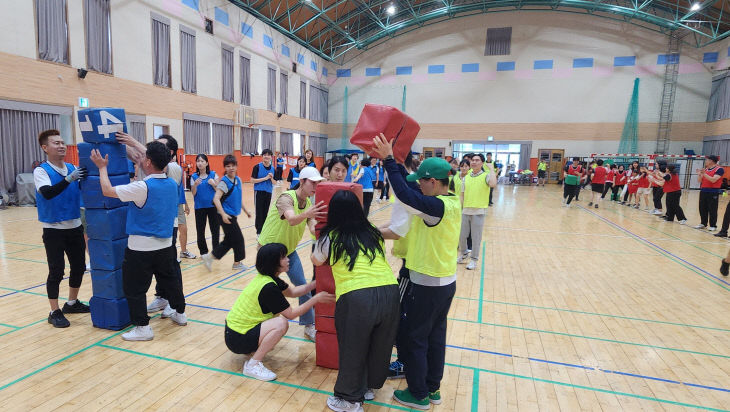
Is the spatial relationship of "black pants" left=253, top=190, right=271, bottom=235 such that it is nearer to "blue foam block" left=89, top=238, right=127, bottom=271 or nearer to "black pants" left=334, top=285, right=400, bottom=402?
"blue foam block" left=89, top=238, right=127, bottom=271

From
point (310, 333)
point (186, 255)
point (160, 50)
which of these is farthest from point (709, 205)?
point (160, 50)

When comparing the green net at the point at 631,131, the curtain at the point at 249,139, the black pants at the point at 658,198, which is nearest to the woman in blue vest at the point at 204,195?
the black pants at the point at 658,198

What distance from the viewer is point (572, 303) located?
494 cm

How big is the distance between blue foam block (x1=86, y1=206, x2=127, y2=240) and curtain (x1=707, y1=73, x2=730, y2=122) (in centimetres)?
2933

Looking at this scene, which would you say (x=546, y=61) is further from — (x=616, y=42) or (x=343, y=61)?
(x=343, y=61)

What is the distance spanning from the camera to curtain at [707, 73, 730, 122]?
2180 centimetres

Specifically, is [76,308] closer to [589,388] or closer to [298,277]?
[298,277]

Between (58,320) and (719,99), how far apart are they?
31.0 m

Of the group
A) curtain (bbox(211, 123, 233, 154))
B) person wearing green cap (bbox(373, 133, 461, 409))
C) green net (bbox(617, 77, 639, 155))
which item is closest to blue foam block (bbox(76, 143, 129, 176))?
person wearing green cap (bbox(373, 133, 461, 409))

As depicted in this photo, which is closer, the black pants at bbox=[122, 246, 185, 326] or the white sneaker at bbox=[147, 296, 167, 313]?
the black pants at bbox=[122, 246, 185, 326]

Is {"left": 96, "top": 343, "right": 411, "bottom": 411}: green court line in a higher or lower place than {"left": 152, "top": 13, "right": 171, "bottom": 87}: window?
lower

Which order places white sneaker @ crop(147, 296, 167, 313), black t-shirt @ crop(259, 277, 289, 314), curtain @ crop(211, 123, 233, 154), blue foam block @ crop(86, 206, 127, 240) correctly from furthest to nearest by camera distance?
curtain @ crop(211, 123, 233, 154) < white sneaker @ crop(147, 296, 167, 313) < blue foam block @ crop(86, 206, 127, 240) < black t-shirt @ crop(259, 277, 289, 314)

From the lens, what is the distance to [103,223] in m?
3.63

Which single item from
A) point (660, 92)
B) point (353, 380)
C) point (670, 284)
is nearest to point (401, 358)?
point (353, 380)
